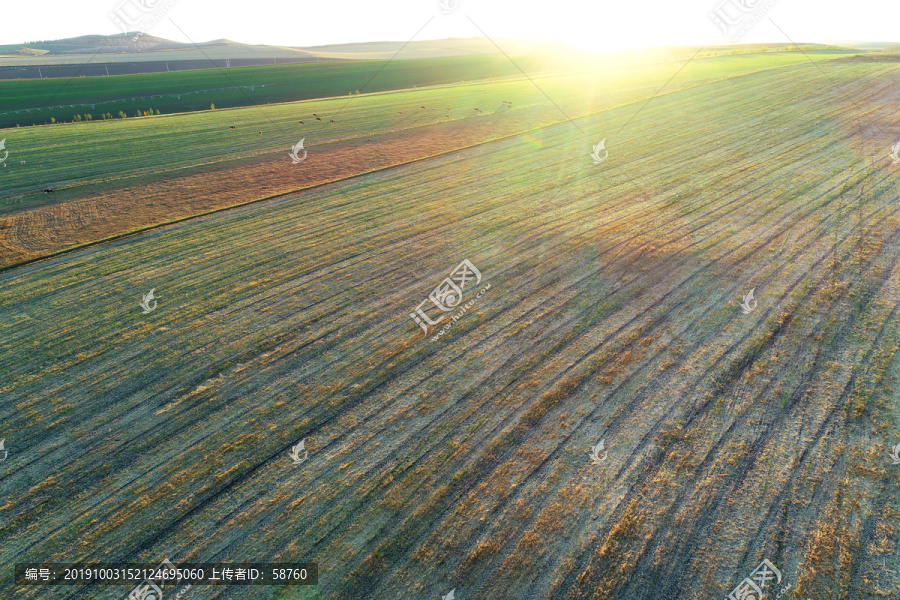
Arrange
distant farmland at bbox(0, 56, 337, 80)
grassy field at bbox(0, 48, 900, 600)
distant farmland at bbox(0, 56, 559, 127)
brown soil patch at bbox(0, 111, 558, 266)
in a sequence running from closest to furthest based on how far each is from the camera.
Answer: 1. grassy field at bbox(0, 48, 900, 600)
2. brown soil patch at bbox(0, 111, 558, 266)
3. distant farmland at bbox(0, 56, 559, 127)
4. distant farmland at bbox(0, 56, 337, 80)

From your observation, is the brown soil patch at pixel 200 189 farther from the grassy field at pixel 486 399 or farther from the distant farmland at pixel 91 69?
the distant farmland at pixel 91 69

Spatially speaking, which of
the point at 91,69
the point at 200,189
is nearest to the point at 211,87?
the point at 91,69

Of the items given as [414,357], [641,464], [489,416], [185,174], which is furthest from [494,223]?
[185,174]

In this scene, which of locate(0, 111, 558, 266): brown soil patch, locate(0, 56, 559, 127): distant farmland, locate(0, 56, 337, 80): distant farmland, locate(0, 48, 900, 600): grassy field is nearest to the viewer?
locate(0, 48, 900, 600): grassy field

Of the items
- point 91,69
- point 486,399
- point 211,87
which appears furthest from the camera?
point 91,69

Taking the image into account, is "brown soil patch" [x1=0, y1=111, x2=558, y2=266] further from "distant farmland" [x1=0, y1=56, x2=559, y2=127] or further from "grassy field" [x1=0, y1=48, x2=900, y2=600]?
"distant farmland" [x1=0, y1=56, x2=559, y2=127]

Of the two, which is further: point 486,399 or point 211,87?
point 211,87

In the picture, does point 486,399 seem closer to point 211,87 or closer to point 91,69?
point 211,87

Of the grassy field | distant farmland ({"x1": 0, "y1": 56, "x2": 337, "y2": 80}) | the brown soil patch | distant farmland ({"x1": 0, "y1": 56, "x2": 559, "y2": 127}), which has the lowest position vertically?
the grassy field

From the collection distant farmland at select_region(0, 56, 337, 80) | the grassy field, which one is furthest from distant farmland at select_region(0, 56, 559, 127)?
the grassy field
